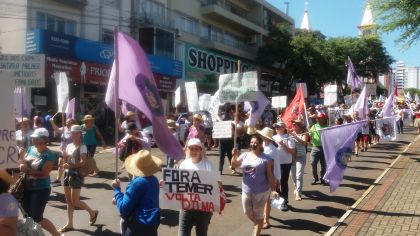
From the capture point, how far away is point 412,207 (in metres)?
9.01

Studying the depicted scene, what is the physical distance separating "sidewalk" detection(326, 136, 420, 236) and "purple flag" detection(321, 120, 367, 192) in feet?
2.45

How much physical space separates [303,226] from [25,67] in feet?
18.2

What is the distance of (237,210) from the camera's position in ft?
29.5

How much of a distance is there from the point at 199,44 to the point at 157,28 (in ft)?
26.7

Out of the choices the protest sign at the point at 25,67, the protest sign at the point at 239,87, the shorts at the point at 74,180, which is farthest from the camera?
the protest sign at the point at 239,87

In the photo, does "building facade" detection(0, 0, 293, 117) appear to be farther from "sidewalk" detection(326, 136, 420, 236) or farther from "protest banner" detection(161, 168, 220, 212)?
"protest banner" detection(161, 168, 220, 212)

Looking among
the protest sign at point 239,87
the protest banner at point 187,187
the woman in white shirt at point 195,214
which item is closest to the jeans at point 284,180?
the protest sign at point 239,87

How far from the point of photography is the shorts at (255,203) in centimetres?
672

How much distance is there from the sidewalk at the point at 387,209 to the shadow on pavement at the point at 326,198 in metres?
0.28

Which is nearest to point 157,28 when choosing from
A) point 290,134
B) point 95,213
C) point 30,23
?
point 30,23

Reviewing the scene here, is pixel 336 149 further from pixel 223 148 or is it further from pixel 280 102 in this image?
pixel 280 102

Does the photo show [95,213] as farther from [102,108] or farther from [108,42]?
[108,42]

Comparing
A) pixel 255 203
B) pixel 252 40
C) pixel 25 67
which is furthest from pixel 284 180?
pixel 252 40

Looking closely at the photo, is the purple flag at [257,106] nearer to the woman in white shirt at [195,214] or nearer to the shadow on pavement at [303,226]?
the shadow on pavement at [303,226]
